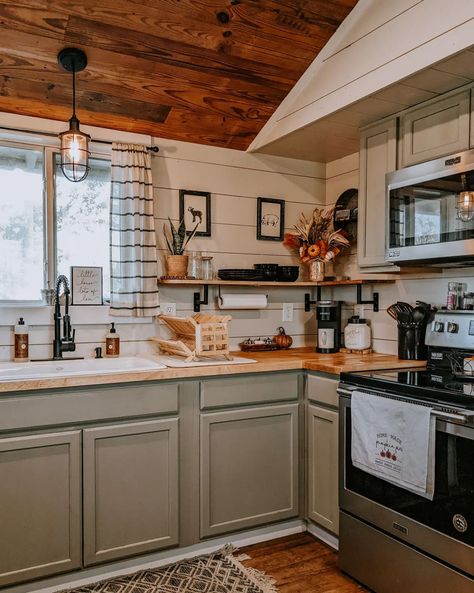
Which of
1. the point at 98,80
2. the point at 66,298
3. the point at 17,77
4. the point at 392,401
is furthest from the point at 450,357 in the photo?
the point at 17,77

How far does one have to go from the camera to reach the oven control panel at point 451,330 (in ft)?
7.67

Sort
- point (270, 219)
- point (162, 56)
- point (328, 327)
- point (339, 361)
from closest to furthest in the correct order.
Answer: point (162, 56) → point (339, 361) → point (328, 327) → point (270, 219)

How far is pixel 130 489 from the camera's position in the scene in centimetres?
220

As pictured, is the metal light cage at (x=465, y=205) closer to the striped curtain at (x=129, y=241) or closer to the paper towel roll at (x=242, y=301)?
the paper towel roll at (x=242, y=301)

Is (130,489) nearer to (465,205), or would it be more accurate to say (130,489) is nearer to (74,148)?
(74,148)

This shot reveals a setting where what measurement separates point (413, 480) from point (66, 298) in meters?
1.80

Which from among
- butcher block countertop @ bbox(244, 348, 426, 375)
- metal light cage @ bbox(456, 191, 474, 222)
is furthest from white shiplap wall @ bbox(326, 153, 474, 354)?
metal light cage @ bbox(456, 191, 474, 222)

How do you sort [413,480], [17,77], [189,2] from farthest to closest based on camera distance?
1. [17,77]
2. [189,2]
3. [413,480]

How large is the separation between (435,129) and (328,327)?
1.20 metres

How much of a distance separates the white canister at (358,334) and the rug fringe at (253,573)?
125cm

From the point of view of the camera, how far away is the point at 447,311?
8.03 ft

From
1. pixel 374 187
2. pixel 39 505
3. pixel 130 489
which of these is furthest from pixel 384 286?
pixel 39 505

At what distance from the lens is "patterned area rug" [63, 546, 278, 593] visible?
2.11m

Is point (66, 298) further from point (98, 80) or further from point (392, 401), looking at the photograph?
point (392, 401)
